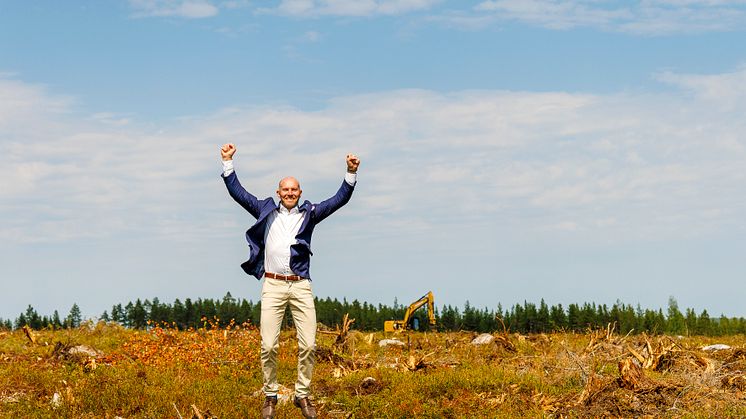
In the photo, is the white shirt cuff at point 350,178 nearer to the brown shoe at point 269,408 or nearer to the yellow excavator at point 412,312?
the brown shoe at point 269,408

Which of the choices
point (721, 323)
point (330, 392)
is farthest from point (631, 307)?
point (330, 392)

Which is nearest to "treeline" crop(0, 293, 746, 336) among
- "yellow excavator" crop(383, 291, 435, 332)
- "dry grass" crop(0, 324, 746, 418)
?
"yellow excavator" crop(383, 291, 435, 332)

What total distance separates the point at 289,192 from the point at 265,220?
20.6 inches

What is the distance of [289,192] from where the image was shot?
Answer: 10.5 meters

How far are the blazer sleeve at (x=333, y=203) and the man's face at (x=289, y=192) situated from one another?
0.32 meters

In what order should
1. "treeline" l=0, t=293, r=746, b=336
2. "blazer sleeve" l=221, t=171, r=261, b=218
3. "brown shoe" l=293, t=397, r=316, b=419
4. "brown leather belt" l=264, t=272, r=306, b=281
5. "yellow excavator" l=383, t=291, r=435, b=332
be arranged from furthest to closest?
"treeline" l=0, t=293, r=746, b=336 → "yellow excavator" l=383, t=291, r=435, b=332 → "blazer sleeve" l=221, t=171, r=261, b=218 → "brown shoe" l=293, t=397, r=316, b=419 → "brown leather belt" l=264, t=272, r=306, b=281

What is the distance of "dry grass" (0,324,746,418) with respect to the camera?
38.1 feet

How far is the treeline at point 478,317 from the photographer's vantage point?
2181 inches

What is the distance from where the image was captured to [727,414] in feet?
35.6

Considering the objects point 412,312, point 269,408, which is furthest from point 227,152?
point 412,312

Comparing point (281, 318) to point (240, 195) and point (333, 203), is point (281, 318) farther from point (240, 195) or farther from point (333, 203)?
point (240, 195)

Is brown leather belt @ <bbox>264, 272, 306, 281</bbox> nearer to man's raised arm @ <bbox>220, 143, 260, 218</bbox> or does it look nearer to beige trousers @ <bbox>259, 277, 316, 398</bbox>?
beige trousers @ <bbox>259, 277, 316, 398</bbox>

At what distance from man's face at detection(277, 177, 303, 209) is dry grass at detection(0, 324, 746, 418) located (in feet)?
10.8

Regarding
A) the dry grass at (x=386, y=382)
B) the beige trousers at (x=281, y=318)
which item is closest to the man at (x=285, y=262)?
the beige trousers at (x=281, y=318)
